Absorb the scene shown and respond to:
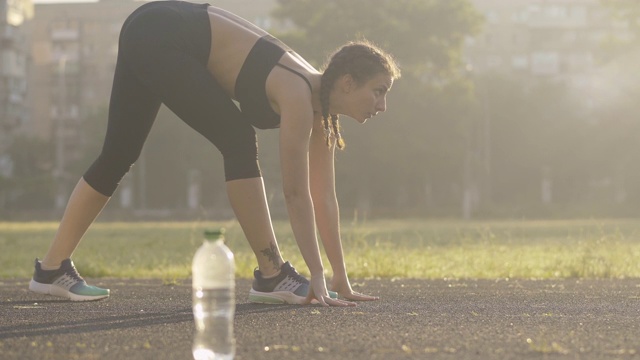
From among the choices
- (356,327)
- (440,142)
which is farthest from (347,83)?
(440,142)

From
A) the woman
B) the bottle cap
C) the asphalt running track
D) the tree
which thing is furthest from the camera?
the tree

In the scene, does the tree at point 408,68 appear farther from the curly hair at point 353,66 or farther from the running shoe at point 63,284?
the curly hair at point 353,66

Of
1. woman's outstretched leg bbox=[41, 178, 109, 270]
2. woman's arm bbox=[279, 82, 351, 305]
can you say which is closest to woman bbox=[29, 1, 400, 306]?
woman's arm bbox=[279, 82, 351, 305]

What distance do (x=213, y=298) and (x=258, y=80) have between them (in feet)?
5.94

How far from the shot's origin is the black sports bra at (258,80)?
20.5 ft

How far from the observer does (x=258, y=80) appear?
6242 millimetres

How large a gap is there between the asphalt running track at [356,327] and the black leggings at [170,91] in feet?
2.54

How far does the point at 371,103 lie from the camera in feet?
20.7

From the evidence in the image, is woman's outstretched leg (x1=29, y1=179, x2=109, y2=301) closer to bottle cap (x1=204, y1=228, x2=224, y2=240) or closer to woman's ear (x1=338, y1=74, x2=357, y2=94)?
woman's ear (x1=338, y1=74, x2=357, y2=94)

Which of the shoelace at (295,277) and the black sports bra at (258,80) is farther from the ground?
the black sports bra at (258,80)

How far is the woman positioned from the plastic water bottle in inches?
58.9

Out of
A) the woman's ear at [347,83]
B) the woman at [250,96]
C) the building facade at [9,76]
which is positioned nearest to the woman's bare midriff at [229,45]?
the woman at [250,96]

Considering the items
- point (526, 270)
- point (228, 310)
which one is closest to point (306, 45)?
point (526, 270)

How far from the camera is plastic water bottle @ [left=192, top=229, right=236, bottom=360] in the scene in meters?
4.18
